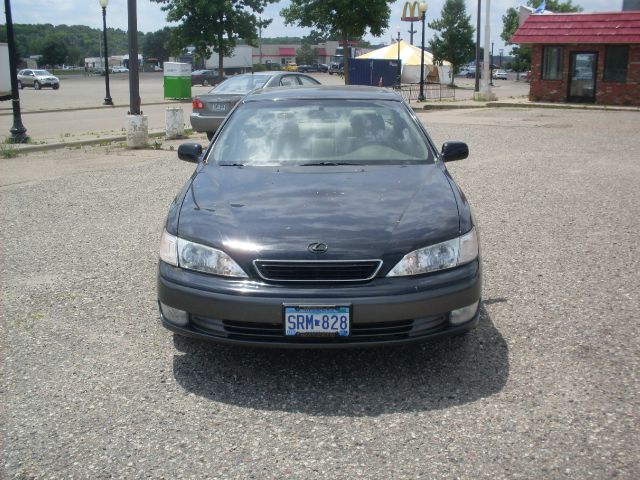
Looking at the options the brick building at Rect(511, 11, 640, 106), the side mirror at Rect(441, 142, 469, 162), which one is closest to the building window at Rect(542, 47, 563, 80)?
the brick building at Rect(511, 11, 640, 106)

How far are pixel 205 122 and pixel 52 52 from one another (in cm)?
11270

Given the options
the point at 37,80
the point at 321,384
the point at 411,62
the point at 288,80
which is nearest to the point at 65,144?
the point at 288,80

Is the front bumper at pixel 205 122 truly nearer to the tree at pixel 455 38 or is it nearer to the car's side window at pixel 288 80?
the car's side window at pixel 288 80

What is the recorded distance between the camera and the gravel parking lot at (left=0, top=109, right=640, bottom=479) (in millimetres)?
3182

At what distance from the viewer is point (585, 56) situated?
28.6 m

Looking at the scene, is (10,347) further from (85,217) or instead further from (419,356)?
(85,217)

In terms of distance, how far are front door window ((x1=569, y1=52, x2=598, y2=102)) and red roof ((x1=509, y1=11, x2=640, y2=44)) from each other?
87cm

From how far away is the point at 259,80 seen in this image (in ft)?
53.8

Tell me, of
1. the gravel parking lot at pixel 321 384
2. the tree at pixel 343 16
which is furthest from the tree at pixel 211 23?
the gravel parking lot at pixel 321 384

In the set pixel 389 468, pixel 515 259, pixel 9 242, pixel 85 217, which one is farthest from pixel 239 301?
pixel 85 217

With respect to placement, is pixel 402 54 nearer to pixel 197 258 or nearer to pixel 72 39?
pixel 197 258

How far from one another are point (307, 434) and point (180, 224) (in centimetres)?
142

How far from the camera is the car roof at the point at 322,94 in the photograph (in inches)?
226

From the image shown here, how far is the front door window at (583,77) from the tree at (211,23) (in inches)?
769
